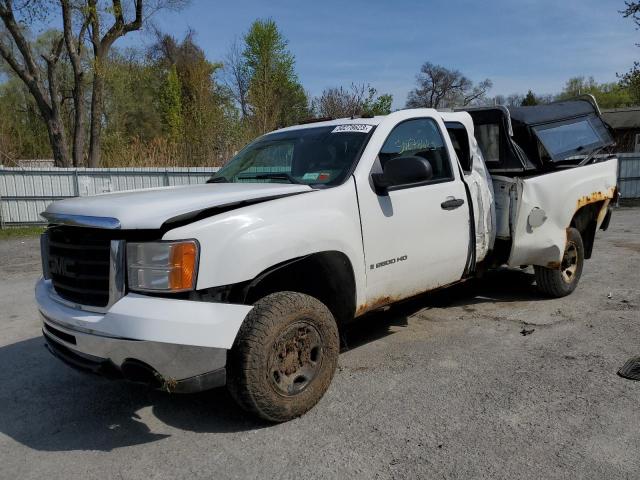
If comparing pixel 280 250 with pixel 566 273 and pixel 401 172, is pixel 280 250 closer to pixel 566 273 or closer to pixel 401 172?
pixel 401 172

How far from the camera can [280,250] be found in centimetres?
317

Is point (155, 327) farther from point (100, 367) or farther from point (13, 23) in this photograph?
point (13, 23)

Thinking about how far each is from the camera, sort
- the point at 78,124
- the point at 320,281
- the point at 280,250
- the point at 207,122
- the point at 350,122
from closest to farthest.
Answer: the point at 280,250 → the point at 320,281 → the point at 350,122 → the point at 78,124 → the point at 207,122

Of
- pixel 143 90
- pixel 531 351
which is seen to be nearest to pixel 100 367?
pixel 531 351

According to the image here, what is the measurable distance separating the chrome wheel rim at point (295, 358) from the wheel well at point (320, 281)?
1.01ft

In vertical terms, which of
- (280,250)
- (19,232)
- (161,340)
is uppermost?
(280,250)

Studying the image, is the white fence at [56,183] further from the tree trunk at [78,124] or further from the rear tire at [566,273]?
the rear tire at [566,273]

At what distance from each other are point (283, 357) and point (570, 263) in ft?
13.5

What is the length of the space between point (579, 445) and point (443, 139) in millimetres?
2650

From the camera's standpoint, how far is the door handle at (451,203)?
4.43 meters

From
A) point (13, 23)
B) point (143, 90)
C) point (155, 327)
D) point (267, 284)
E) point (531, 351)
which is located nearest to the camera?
point (155, 327)

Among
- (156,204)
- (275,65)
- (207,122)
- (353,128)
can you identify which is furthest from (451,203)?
(275,65)

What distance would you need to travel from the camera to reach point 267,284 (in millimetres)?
3346

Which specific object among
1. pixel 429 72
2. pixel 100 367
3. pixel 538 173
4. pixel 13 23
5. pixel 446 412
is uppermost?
pixel 429 72
